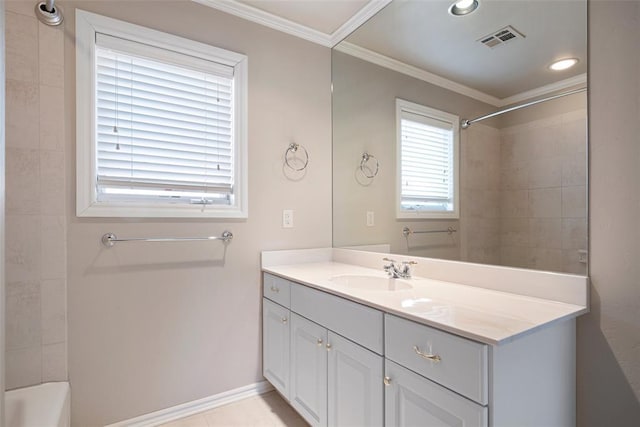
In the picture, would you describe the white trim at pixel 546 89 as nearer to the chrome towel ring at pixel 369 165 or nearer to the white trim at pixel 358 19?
the chrome towel ring at pixel 369 165

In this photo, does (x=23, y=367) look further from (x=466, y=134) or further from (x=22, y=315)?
(x=466, y=134)

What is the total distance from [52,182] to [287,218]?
1261mm

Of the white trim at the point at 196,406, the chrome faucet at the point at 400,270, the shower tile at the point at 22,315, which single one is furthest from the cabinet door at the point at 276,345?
the shower tile at the point at 22,315

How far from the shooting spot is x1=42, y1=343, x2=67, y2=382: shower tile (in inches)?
60.2

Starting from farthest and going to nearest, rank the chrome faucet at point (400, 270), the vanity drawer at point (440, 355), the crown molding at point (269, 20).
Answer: the crown molding at point (269, 20) < the chrome faucet at point (400, 270) < the vanity drawer at point (440, 355)

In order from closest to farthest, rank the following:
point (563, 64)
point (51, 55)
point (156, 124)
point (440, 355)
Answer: point (440, 355) → point (563, 64) → point (51, 55) → point (156, 124)

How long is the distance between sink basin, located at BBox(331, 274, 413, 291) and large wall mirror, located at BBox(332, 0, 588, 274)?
24 cm

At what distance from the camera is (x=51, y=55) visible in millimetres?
1522

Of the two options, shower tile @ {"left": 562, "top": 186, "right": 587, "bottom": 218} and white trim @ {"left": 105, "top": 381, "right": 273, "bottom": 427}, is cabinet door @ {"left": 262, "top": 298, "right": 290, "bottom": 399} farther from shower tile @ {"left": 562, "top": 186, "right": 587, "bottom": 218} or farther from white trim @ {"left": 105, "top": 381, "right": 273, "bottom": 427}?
shower tile @ {"left": 562, "top": 186, "right": 587, "bottom": 218}

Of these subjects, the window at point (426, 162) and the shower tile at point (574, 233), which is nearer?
the shower tile at point (574, 233)

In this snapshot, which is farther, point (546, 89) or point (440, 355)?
point (546, 89)

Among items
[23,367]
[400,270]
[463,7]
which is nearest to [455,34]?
[463,7]

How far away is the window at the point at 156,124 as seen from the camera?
5.31 ft

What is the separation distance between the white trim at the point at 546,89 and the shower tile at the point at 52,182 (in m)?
2.08
